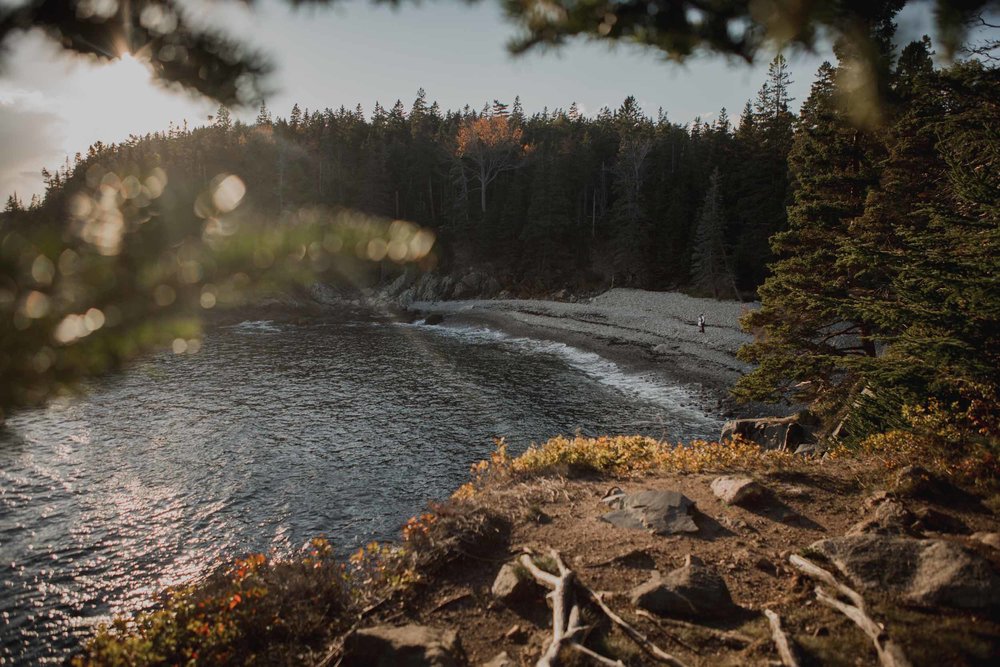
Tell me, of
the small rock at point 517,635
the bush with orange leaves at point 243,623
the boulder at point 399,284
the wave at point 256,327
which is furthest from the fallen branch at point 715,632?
the boulder at point 399,284

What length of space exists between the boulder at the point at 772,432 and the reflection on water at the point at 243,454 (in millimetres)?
1835

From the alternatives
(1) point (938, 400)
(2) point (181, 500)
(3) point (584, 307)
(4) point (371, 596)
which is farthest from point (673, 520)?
(3) point (584, 307)

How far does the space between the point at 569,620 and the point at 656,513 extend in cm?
310

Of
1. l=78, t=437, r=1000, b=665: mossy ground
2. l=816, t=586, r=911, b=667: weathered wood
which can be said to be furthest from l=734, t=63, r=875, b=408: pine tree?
l=816, t=586, r=911, b=667: weathered wood

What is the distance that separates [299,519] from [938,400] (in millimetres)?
13676

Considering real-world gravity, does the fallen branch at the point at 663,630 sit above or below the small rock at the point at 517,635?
above

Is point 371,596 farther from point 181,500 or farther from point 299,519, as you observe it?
point 181,500

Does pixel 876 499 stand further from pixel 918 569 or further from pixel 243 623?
pixel 243 623

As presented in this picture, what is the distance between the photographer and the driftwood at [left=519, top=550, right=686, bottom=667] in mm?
5070

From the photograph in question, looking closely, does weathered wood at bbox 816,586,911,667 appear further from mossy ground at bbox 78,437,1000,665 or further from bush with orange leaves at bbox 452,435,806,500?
bush with orange leaves at bbox 452,435,806,500

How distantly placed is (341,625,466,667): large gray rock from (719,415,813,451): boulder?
38.9 feet

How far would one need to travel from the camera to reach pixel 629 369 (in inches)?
1085

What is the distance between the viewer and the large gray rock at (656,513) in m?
7.92

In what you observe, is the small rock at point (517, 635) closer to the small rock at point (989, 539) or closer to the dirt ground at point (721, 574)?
the dirt ground at point (721, 574)
